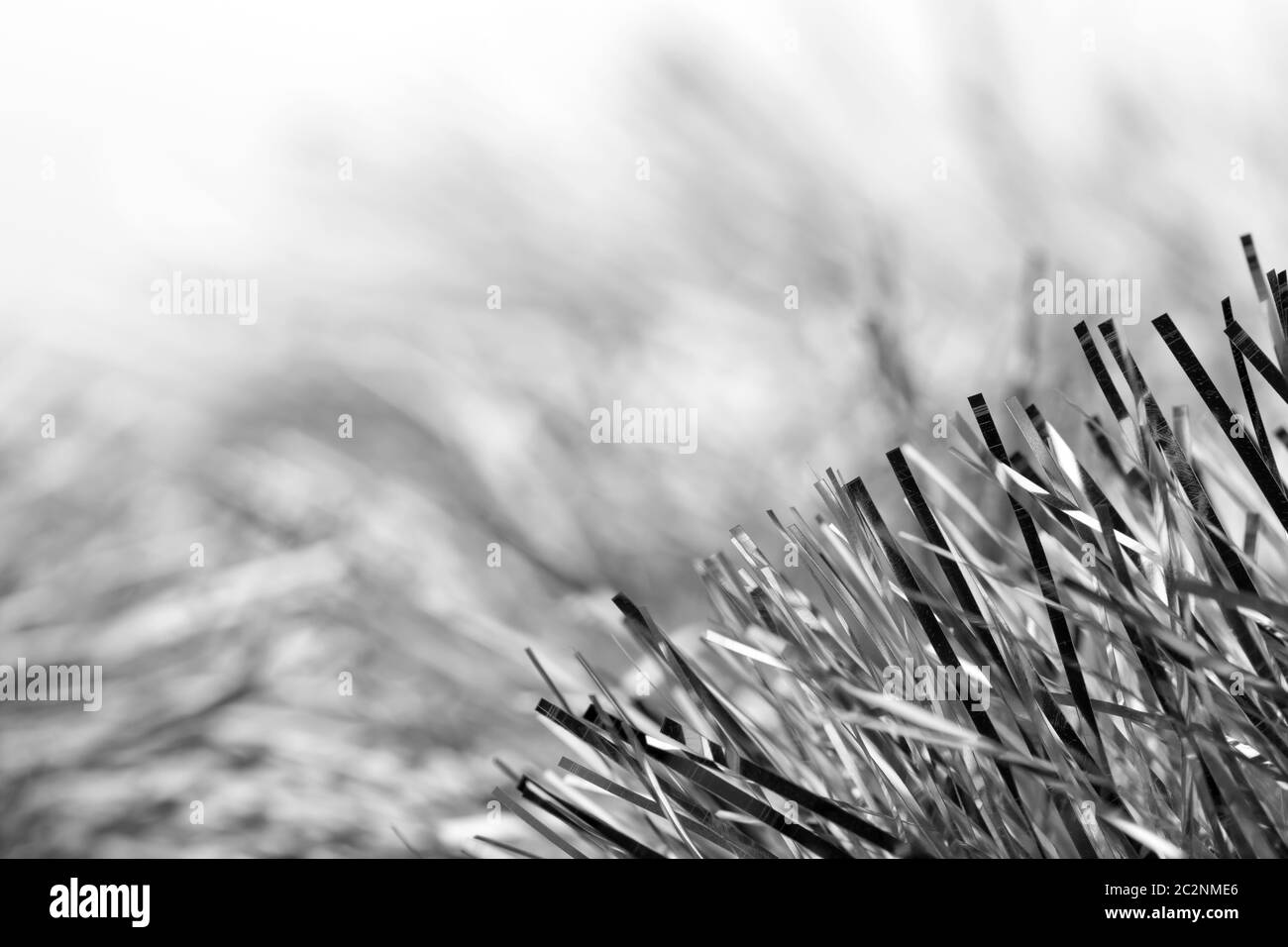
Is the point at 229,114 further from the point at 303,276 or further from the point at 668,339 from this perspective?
the point at 668,339

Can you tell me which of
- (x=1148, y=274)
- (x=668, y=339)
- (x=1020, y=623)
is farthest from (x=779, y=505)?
(x=1020, y=623)

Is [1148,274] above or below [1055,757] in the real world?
above

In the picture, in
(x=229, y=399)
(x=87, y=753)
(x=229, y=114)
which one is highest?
(x=229, y=114)

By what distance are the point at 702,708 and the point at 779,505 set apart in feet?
1.07

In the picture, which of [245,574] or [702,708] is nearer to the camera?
[702,708]

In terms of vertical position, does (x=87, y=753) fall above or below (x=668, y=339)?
below

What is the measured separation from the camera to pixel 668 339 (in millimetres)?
410

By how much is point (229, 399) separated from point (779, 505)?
0.26m

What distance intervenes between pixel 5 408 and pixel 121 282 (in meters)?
0.08

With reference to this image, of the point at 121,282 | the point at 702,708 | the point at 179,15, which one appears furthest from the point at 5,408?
the point at 702,708

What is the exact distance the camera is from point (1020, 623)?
0.33 ft
